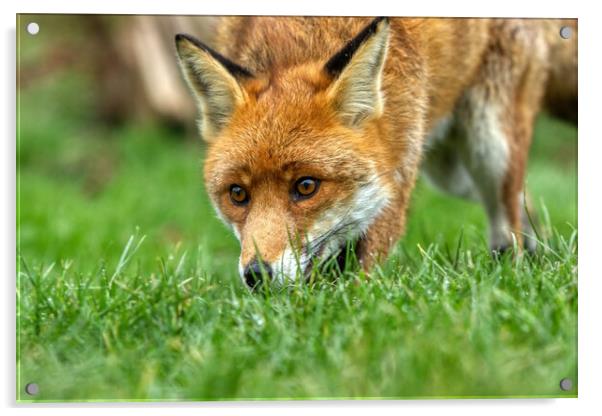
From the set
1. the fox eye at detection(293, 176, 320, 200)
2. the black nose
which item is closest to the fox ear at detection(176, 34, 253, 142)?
the fox eye at detection(293, 176, 320, 200)

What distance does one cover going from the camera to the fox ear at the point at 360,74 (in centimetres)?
361

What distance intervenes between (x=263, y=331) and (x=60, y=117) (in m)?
5.32

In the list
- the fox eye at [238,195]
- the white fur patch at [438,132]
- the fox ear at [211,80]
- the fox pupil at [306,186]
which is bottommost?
the fox eye at [238,195]

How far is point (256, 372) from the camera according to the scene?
10.3 ft

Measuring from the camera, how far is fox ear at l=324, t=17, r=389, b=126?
3613 millimetres

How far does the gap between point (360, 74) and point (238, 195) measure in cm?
73

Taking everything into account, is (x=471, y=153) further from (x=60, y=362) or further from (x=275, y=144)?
A: (x=60, y=362)

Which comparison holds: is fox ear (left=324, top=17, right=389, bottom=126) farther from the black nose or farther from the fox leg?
the fox leg

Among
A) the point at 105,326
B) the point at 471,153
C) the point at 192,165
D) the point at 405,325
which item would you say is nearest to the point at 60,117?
the point at 192,165

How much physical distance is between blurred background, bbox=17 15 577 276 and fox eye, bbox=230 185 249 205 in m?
0.50
